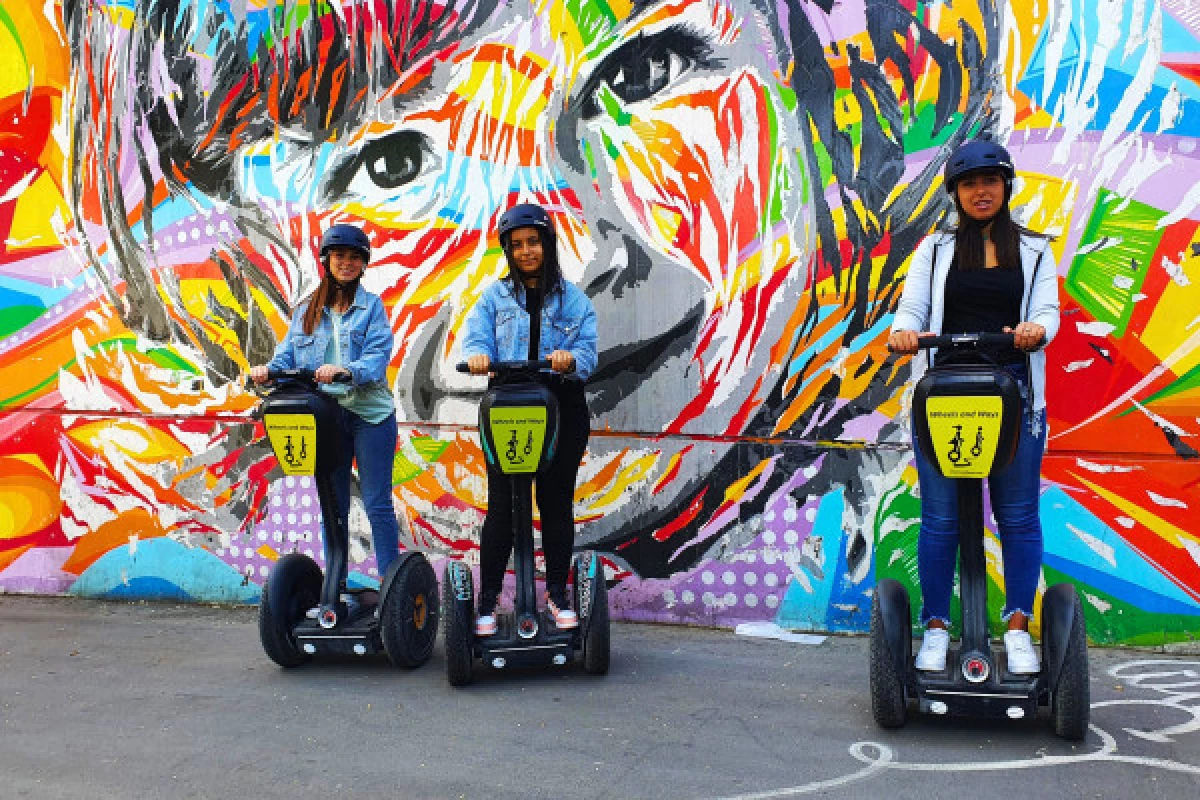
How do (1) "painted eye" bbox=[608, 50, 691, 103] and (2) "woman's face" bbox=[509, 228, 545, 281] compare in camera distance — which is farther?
(1) "painted eye" bbox=[608, 50, 691, 103]

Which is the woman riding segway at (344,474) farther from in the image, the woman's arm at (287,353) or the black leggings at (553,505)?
the black leggings at (553,505)

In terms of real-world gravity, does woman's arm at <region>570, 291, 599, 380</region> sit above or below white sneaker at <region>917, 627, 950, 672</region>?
above

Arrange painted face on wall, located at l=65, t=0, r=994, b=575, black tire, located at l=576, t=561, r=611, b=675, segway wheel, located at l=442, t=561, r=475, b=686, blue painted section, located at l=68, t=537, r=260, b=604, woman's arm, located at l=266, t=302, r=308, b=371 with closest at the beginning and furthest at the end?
segway wheel, located at l=442, t=561, r=475, b=686 < black tire, located at l=576, t=561, r=611, b=675 < woman's arm, located at l=266, t=302, r=308, b=371 < painted face on wall, located at l=65, t=0, r=994, b=575 < blue painted section, located at l=68, t=537, r=260, b=604

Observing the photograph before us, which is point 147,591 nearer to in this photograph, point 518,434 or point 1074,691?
point 518,434

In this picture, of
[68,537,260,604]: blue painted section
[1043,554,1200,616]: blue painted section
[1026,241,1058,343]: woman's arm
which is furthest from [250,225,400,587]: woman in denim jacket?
[1043,554,1200,616]: blue painted section

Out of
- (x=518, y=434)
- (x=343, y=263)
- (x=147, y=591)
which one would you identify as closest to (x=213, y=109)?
(x=343, y=263)

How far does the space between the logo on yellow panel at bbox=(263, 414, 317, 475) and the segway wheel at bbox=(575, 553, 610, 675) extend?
1.21m

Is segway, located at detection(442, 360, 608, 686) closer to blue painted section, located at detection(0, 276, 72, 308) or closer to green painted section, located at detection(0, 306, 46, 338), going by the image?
blue painted section, located at detection(0, 276, 72, 308)

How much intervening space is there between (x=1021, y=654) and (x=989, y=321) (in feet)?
3.68

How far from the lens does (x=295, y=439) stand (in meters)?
4.57

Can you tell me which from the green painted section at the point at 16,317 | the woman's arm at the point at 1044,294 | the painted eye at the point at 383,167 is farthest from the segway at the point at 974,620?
the green painted section at the point at 16,317

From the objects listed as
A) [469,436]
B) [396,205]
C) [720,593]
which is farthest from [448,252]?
[720,593]

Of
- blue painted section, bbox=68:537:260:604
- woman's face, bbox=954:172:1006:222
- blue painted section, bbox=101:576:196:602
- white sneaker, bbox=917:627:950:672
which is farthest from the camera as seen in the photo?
blue painted section, bbox=101:576:196:602

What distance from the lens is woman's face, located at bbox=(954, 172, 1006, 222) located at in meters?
3.84
